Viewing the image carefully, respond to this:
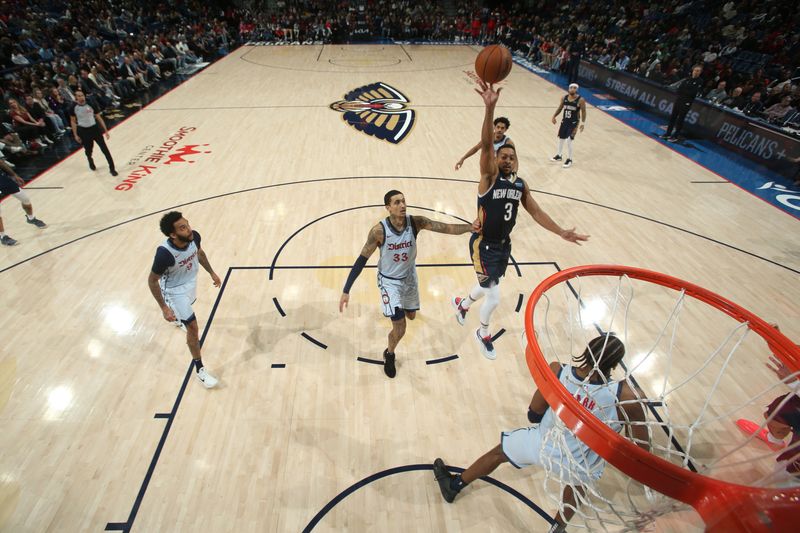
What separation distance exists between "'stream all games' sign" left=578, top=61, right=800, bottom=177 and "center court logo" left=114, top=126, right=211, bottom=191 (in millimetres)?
12680

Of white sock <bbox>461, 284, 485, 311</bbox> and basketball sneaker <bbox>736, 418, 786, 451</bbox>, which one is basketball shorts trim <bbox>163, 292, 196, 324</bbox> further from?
basketball sneaker <bbox>736, 418, 786, 451</bbox>

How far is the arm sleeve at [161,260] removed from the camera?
371 cm

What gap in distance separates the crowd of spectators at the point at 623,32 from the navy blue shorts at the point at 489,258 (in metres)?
10.5

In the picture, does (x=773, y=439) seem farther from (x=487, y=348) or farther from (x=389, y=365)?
(x=389, y=365)

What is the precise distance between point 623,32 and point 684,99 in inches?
431

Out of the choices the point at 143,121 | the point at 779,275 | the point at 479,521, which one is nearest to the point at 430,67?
the point at 143,121

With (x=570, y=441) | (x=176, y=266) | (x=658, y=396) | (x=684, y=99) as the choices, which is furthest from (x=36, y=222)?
(x=684, y=99)

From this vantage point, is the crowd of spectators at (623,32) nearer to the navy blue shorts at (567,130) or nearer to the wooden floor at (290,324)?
the wooden floor at (290,324)

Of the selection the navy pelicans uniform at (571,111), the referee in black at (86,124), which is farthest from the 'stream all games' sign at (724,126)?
the referee in black at (86,124)

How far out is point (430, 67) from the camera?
60.3ft

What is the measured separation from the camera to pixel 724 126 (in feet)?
35.0

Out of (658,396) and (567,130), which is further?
(567,130)

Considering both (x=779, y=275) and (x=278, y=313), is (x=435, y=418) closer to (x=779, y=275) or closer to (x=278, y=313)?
(x=278, y=313)

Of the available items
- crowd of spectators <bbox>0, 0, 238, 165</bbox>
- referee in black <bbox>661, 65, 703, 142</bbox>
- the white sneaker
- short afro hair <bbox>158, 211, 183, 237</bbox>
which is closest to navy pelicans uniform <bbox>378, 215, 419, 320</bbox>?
short afro hair <bbox>158, 211, 183, 237</bbox>
